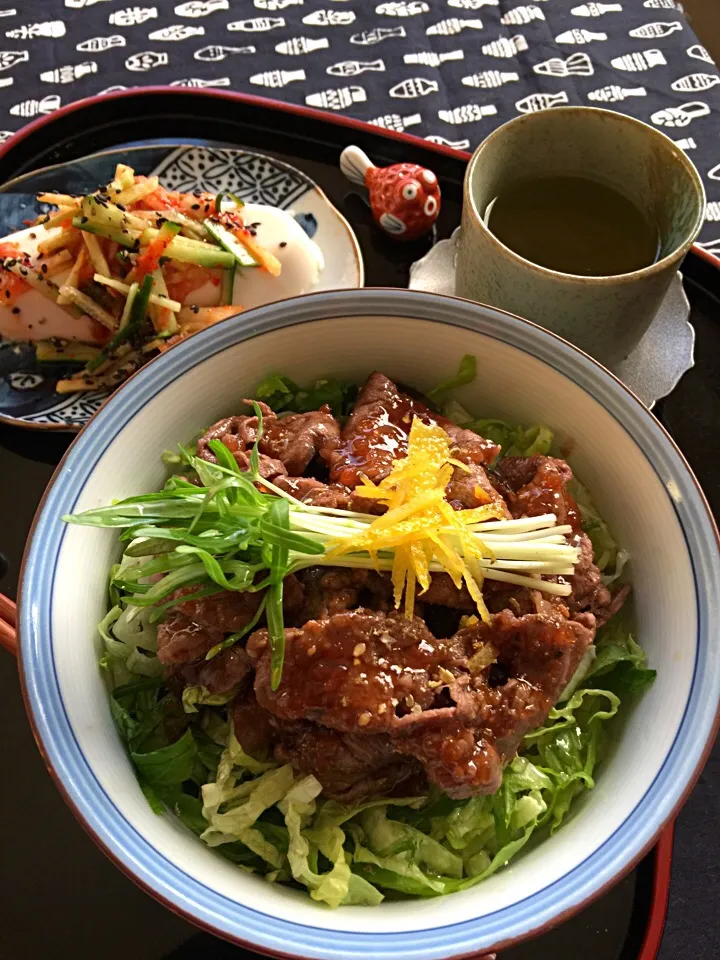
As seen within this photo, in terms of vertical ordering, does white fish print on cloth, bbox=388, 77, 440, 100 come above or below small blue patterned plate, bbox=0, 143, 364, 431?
above

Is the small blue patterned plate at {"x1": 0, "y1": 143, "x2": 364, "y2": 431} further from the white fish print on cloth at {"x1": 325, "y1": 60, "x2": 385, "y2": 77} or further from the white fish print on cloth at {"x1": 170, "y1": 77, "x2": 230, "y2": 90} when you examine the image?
the white fish print on cloth at {"x1": 325, "y1": 60, "x2": 385, "y2": 77}

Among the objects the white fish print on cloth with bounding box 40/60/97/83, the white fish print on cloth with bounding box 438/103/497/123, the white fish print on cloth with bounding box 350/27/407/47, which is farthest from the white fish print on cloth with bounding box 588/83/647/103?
the white fish print on cloth with bounding box 40/60/97/83

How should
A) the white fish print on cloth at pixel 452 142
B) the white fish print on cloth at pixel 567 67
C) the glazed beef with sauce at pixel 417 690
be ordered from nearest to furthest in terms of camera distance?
the glazed beef with sauce at pixel 417 690
the white fish print on cloth at pixel 452 142
the white fish print on cloth at pixel 567 67

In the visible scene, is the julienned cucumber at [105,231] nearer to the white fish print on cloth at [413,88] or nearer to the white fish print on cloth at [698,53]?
the white fish print on cloth at [413,88]

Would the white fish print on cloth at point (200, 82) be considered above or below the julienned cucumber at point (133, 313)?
above

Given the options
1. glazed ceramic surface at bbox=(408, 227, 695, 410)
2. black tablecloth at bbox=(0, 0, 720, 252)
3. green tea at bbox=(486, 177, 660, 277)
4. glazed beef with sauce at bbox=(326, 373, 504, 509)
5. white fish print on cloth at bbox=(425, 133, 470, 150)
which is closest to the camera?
glazed beef with sauce at bbox=(326, 373, 504, 509)

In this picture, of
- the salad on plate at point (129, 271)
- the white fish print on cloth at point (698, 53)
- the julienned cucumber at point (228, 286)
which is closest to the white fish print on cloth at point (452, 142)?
the salad on plate at point (129, 271)

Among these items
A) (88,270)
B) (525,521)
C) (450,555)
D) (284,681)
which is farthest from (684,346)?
(88,270)
